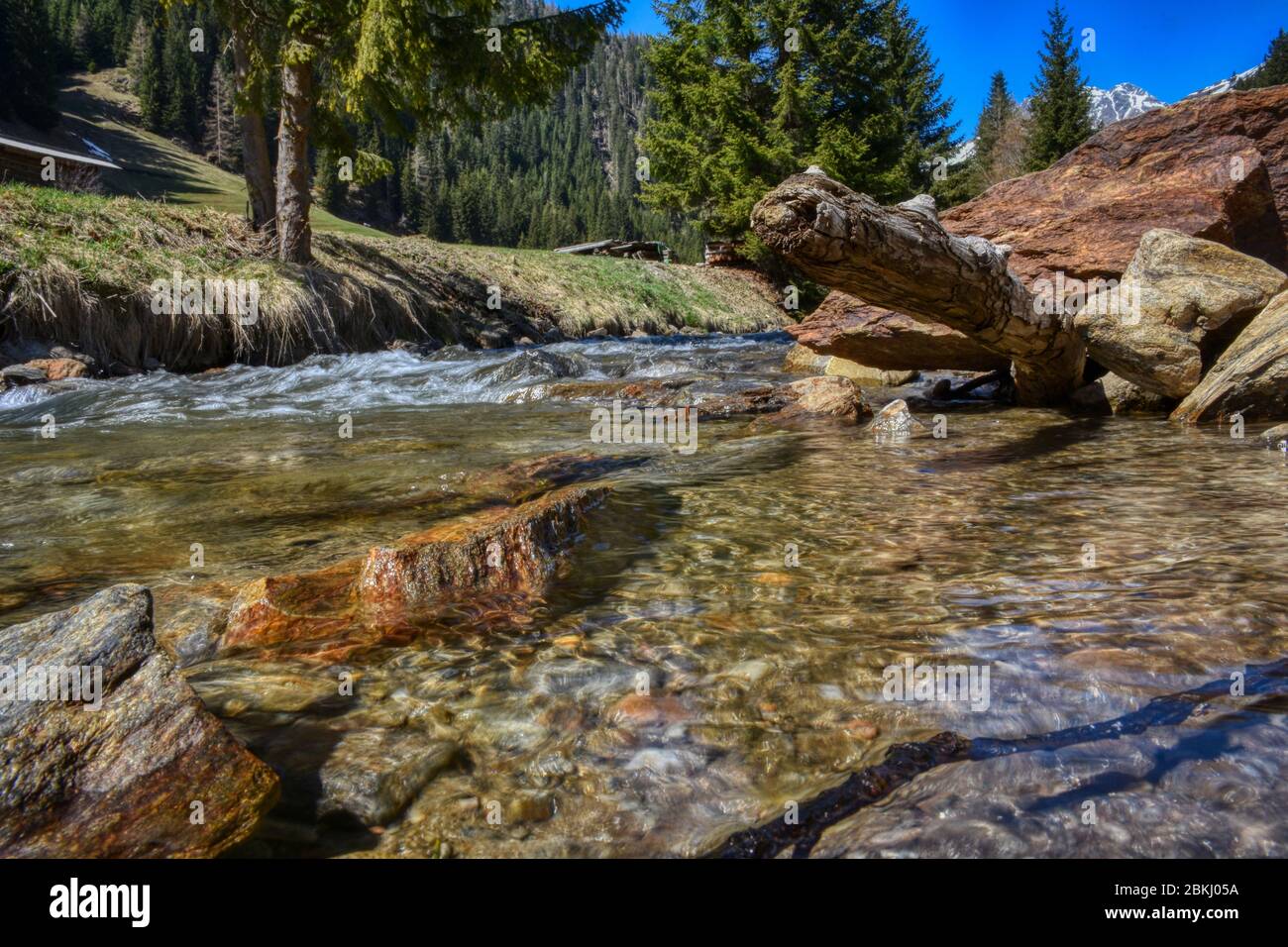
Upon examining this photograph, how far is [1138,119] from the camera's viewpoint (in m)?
8.51

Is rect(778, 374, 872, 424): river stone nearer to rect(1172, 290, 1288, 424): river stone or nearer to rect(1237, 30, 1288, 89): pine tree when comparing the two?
rect(1172, 290, 1288, 424): river stone

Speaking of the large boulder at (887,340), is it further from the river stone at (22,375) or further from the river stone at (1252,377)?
the river stone at (22,375)

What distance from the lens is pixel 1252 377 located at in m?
5.95

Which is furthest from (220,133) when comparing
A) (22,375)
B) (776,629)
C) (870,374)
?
(776,629)

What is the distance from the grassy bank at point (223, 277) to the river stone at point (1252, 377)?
41.4ft

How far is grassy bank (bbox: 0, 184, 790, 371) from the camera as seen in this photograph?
1032 cm

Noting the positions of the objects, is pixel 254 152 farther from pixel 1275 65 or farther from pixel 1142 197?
pixel 1275 65

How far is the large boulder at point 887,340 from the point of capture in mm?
8523

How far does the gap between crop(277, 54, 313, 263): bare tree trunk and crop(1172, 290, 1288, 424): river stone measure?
45.9 ft

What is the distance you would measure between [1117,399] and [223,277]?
42.3ft

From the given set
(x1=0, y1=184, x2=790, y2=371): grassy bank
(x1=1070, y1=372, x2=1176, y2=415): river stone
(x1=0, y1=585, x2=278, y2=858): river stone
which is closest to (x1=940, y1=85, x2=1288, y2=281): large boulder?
(x1=1070, y1=372, x2=1176, y2=415): river stone

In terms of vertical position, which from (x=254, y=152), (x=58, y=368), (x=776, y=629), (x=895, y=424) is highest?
(x=254, y=152)

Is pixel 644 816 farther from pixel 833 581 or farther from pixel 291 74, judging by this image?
pixel 291 74

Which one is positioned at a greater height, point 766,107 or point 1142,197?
point 766,107
